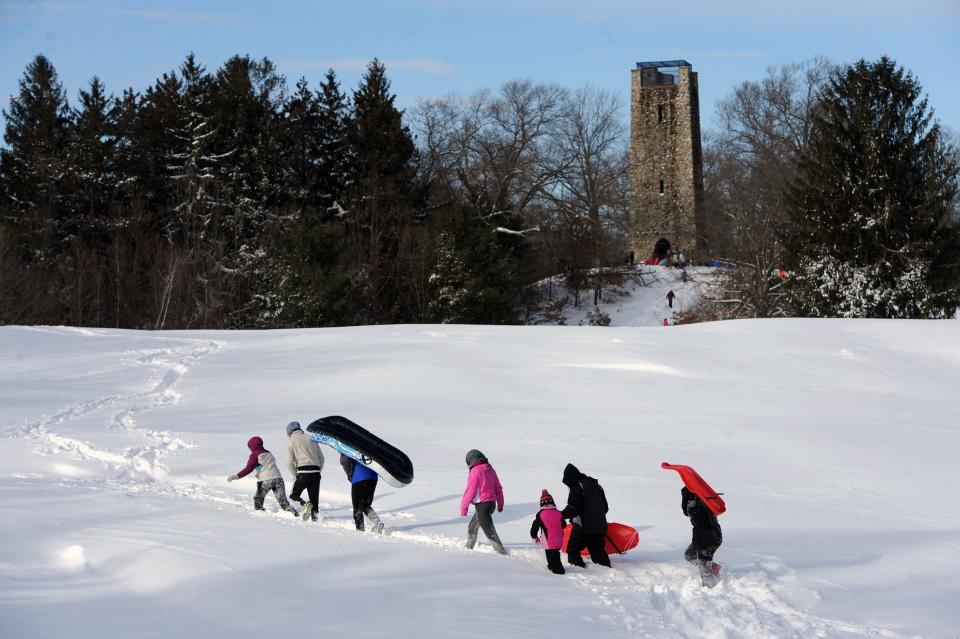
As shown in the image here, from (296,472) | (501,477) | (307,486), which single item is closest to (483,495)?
(307,486)

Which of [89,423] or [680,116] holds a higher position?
[680,116]

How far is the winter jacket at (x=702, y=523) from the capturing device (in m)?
9.30

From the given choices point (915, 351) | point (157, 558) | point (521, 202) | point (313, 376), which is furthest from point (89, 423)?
point (521, 202)

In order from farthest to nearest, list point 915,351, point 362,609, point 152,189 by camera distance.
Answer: point 152,189 < point 915,351 < point 362,609

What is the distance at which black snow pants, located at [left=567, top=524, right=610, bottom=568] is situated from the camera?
9.95 m

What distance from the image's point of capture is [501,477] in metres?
13.8

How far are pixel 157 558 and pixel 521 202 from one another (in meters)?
50.5

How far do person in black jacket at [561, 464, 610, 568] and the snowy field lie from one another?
0.33 m

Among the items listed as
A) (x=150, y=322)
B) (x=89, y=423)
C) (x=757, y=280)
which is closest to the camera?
(x=89, y=423)

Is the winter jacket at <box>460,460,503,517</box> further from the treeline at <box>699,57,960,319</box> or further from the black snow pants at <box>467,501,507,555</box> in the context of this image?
the treeline at <box>699,57,960,319</box>

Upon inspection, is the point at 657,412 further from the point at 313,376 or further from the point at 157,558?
the point at 157,558

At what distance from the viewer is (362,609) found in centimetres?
751

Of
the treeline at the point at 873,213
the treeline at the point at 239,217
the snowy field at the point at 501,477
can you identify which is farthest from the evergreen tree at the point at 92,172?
the treeline at the point at 873,213

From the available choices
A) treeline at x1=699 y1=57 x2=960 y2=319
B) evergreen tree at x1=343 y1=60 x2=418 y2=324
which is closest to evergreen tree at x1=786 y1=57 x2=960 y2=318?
treeline at x1=699 y1=57 x2=960 y2=319
